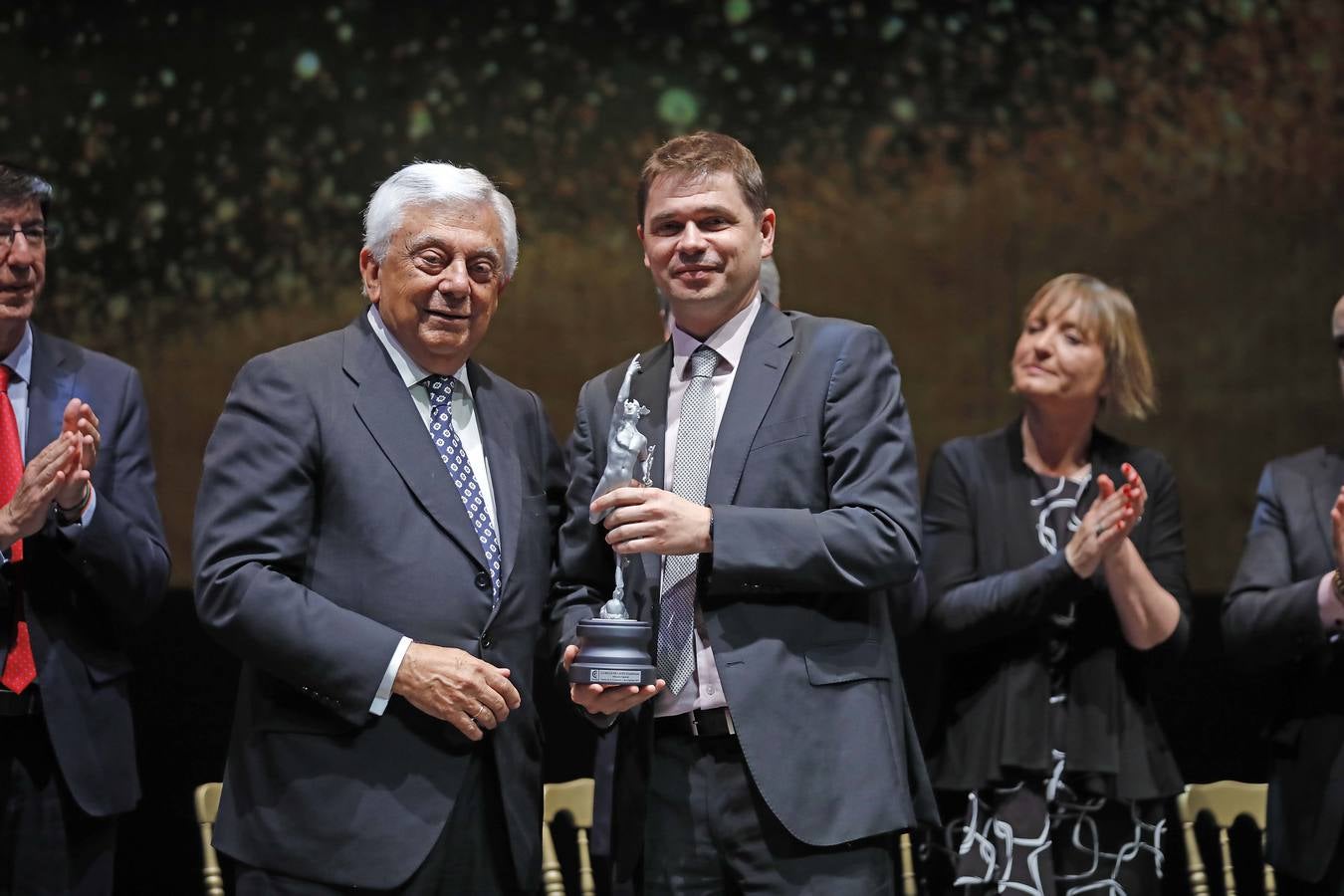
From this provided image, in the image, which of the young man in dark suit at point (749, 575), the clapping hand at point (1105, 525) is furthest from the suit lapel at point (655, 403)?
the clapping hand at point (1105, 525)

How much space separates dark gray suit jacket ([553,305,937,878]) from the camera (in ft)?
7.72

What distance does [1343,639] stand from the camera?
314 cm

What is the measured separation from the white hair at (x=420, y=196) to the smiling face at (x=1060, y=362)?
1420 millimetres

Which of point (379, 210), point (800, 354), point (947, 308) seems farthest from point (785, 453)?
point (947, 308)

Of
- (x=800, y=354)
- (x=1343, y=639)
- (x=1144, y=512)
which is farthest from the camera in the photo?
(x=1144, y=512)

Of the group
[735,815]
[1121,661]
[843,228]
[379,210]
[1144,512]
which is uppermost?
[843,228]

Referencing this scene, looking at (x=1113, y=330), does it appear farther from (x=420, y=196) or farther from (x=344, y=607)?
(x=344, y=607)

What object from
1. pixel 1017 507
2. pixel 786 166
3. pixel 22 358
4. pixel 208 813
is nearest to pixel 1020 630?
pixel 1017 507

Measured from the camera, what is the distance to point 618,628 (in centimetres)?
233

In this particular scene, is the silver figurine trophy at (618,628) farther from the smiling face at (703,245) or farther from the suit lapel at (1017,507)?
the suit lapel at (1017,507)

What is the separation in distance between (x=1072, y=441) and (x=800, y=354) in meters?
1.19

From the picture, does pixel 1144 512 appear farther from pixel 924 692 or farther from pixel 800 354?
pixel 800 354

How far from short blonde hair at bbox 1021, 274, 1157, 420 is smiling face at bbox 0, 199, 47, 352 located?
7.48ft

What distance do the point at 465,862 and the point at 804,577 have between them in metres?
0.74
